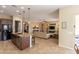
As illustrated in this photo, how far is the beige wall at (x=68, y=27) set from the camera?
20.6ft

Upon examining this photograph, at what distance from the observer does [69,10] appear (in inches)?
255

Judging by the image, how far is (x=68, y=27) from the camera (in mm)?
6613

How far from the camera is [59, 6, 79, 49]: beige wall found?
629 cm

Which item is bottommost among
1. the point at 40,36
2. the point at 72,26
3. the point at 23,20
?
the point at 40,36

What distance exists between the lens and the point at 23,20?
11727mm

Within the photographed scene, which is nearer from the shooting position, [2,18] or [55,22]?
[2,18]

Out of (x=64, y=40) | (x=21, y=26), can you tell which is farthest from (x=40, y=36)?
(x=64, y=40)

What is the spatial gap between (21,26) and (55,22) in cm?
595
